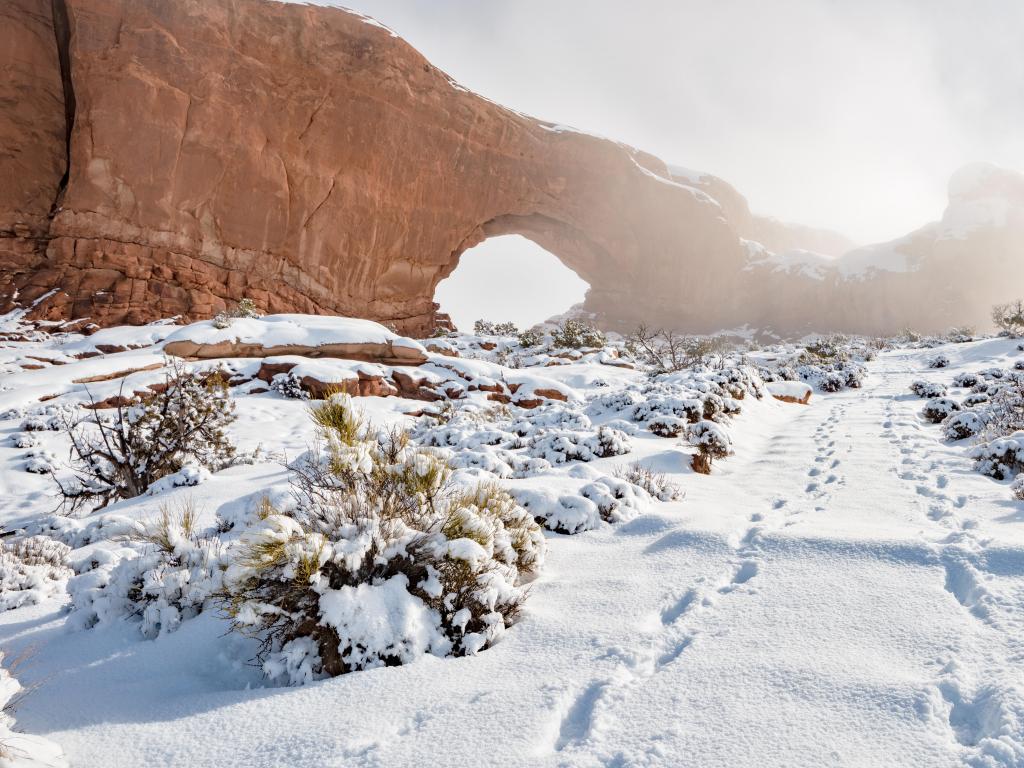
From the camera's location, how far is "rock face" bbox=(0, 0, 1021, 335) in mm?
23625

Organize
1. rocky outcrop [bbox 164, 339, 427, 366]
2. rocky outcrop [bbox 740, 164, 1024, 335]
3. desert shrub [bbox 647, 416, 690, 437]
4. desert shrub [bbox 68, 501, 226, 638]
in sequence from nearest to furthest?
1. desert shrub [bbox 68, 501, 226, 638]
2. desert shrub [bbox 647, 416, 690, 437]
3. rocky outcrop [bbox 164, 339, 427, 366]
4. rocky outcrop [bbox 740, 164, 1024, 335]

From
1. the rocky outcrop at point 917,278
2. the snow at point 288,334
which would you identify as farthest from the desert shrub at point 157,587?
the rocky outcrop at point 917,278

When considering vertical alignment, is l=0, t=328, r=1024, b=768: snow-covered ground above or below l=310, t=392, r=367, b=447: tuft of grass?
below

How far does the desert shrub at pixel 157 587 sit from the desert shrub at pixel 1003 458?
6700 millimetres

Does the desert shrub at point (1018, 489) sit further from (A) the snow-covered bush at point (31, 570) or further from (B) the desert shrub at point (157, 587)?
(A) the snow-covered bush at point (31, 570)

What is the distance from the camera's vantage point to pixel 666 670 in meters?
2.12

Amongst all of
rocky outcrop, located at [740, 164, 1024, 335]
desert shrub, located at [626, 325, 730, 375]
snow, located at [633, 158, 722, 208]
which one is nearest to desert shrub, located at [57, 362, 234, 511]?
desert shrub, located at [626, 325, 730, 375]

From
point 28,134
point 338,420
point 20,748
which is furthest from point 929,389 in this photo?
point 28,134

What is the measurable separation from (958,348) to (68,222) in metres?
37.2

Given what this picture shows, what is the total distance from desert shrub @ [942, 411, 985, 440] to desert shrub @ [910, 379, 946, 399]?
13.9 ft

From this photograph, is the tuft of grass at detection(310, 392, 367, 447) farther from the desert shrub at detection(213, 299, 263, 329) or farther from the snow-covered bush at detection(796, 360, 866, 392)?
the snow-covered bush at detection(796, 360, 866, 392)

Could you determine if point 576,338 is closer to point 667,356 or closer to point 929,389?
point 667,356

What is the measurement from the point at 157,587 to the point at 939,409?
11.0 m

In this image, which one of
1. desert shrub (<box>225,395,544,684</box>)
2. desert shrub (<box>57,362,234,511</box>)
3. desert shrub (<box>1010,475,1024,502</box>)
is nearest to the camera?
desert shrub (<box>225,395,544,684</box>)
